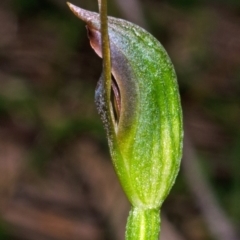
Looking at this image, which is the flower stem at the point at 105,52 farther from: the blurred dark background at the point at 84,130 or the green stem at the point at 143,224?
the blurred dark background at the point at 84,130

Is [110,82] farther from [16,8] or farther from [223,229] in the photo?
[16,8]

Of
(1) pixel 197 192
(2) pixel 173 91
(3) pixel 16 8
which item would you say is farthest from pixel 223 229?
(3) pixel 16 8

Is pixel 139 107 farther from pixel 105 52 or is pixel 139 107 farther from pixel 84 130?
pixel 84 130

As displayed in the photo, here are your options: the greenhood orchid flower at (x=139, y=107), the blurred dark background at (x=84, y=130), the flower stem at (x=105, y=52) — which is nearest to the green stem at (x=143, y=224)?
the greenhood orchid flower at (x=139, y=107)

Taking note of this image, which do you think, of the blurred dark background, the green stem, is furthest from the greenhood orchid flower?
the blurred dark background

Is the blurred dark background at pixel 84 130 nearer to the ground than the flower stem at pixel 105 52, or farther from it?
nearer to the ground

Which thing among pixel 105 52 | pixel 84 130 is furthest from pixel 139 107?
pixel 84 130
